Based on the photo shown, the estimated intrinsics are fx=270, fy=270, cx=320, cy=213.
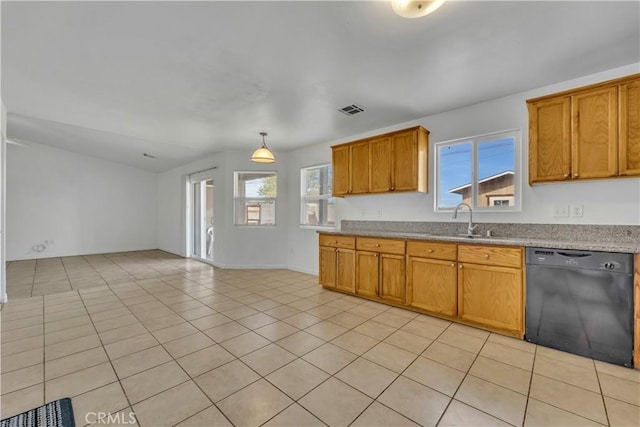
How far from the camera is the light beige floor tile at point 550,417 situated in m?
1.53

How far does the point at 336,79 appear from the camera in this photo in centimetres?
272

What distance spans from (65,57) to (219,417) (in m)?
3.30

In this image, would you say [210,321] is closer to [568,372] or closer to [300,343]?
[300,343]

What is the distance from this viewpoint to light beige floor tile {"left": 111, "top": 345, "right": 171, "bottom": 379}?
2.04 m

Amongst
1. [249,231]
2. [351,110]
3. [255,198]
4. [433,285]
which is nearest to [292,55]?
[351,110]

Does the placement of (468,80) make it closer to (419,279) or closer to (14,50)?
(419,279)

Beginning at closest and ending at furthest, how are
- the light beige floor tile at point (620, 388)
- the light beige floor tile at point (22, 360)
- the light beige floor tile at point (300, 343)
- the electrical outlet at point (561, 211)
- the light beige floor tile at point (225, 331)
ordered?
1. the light beige floor tile at point (620, 388)
2. the light beige floor tile at point (22, 360)
3. the light beige floor tile at point (300, 343)
4. the light beige floor tile at point (225, 331)
5. the electrical outlet at point (561, 211)

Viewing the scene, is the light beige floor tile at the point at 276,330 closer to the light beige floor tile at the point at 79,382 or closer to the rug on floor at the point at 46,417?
the light beige floor tile at the point at 79,382

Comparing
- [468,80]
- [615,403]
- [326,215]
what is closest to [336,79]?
[468,80]

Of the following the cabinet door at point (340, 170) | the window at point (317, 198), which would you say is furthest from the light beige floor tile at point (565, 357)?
the window at point (317, 198)

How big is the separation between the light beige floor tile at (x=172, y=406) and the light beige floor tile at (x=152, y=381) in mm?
66

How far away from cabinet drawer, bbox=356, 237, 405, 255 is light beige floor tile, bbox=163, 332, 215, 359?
216cm

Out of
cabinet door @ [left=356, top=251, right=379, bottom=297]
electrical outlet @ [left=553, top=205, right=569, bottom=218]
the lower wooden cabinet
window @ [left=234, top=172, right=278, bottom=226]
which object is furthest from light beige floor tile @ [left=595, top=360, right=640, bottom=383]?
window @ [left=234, top=172, right=278, bottom=226]

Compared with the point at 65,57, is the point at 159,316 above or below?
below
